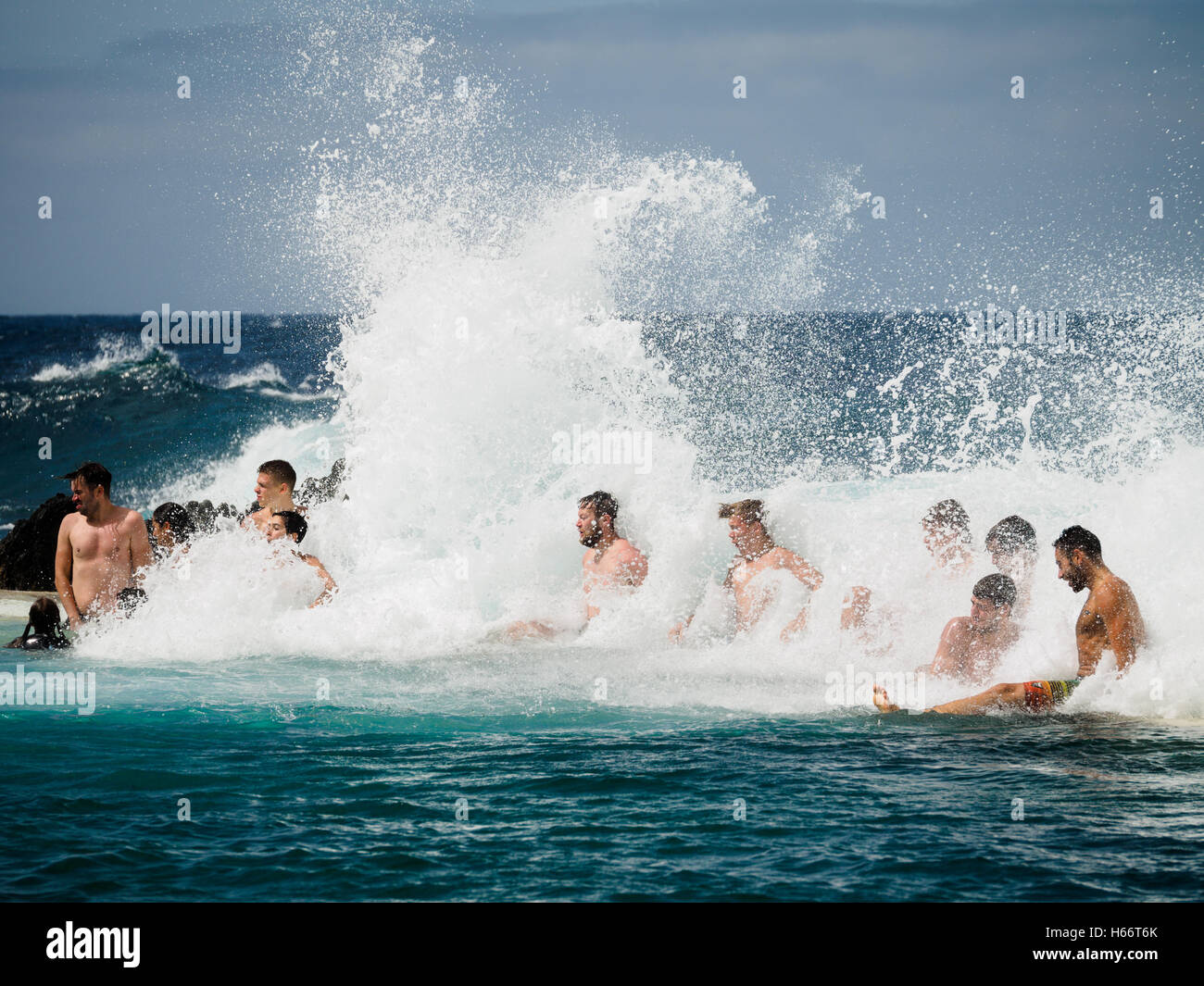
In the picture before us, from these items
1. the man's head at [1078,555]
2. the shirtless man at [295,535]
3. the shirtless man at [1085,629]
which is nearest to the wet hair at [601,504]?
the shirtless man at [295,535]

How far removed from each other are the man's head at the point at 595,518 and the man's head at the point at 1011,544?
9.43ft

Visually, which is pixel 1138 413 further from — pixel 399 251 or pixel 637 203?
pixel 399 251

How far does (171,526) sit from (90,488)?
2.80 feet

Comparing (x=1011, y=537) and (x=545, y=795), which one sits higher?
(x=1011, y=537)

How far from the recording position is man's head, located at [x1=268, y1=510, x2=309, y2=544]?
8961mm

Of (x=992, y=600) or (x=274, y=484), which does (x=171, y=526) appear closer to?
(x=274, y=484)

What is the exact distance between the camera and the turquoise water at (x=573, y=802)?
427 centimetres

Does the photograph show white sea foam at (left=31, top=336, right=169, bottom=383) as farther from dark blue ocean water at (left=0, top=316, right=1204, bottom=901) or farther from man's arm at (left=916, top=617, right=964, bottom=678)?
man's arm at (left=916, top=617, right=964, bottom=678)

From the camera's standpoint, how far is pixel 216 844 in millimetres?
4605

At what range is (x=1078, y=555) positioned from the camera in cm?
655

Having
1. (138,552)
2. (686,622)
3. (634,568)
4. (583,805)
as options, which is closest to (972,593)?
(686,622)

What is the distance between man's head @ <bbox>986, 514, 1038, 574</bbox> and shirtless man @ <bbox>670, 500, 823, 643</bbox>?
135 centimetres

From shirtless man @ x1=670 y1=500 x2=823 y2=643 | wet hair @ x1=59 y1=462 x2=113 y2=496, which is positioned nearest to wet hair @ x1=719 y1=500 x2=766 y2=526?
shirtless man @ x1=670 y1=500 x2=823 y2=643
